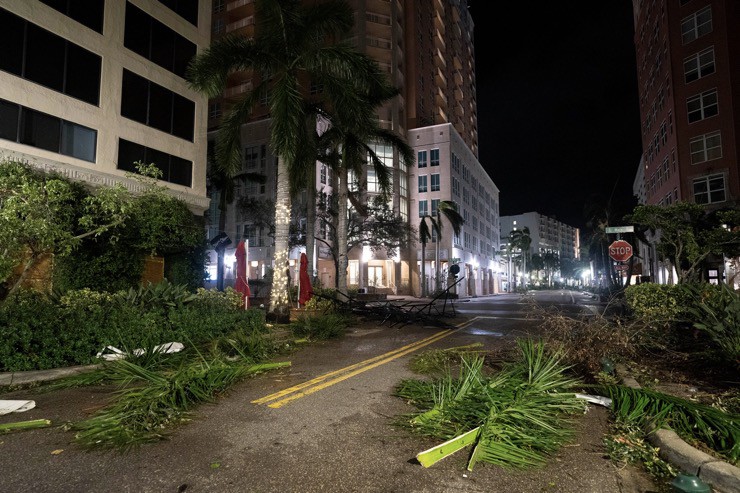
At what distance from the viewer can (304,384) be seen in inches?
249

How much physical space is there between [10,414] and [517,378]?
5.98 meters

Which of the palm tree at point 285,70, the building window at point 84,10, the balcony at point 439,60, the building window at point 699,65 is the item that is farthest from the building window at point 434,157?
the building window at point 84,10

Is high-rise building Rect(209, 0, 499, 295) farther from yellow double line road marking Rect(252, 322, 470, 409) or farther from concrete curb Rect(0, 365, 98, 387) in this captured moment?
concrete curb Rect(0, 365, 98, 387)

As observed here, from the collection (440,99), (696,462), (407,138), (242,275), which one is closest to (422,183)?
(407,138)

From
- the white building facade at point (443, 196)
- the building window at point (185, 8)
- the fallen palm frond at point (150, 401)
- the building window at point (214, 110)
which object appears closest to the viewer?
the fallen palm frond at point (150, 401)

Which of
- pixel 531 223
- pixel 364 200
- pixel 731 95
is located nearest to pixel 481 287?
pixel 364 200

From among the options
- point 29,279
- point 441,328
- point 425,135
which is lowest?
point 441,328

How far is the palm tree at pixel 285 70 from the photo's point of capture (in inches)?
543

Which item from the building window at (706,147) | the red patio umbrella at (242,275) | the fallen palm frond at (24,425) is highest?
the building window at (706,147)

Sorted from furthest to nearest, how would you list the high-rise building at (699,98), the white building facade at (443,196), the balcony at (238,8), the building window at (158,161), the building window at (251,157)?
the balcony at (238,8) → the white building facade at (443,196) → the building window at (251,157) → the high-rise building at (699,98) → the building window at (158,161)

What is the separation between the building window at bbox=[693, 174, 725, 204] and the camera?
102ft

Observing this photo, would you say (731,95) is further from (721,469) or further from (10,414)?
(10,414)

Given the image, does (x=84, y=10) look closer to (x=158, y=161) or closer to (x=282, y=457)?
(x=158, y=161)

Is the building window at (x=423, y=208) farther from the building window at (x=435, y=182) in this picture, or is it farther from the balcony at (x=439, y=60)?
the balcony at (x=439, y=60)
